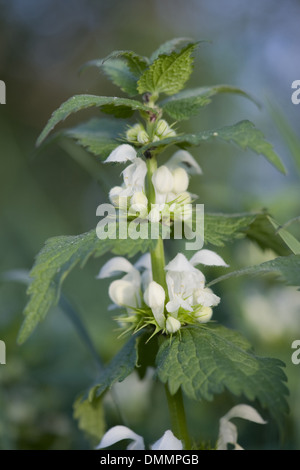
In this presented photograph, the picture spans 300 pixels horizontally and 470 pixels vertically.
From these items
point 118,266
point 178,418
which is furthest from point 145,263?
point 178,418

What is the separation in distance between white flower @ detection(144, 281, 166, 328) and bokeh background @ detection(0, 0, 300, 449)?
0.25 metres

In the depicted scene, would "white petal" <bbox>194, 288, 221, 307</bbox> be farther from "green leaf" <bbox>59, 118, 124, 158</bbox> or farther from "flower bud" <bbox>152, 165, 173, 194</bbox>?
"green leaf" <bbox>59, 118, 124, 158</bbox>

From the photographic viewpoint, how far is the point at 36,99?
4.08 metres

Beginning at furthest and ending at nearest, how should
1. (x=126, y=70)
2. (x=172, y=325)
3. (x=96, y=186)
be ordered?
(x=96, y=186) → (x=126, y=70) → (x=172, y=325)

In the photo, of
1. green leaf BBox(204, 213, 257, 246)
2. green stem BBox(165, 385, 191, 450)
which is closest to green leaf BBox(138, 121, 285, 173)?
green leaf BBox(204, 213, 257, 246)

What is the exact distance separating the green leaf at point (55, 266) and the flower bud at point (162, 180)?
0.48 feet

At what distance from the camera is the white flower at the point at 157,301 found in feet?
2.65

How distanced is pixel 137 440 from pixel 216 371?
0.27 metres

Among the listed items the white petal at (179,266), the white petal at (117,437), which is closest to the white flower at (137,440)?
the white petal at (117,437)

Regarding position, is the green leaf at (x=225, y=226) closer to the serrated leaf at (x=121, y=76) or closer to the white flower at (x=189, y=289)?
the white flower at (x=189, y=289)

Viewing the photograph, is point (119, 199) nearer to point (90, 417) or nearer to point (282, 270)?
point (282, 270)

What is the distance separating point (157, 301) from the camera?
0.81 m

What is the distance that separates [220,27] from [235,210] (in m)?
2.87
